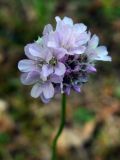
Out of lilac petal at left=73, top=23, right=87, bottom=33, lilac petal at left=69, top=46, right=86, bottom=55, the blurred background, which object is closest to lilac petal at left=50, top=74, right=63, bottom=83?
lilac petal at left=69, top=46, right=86, bottom=55

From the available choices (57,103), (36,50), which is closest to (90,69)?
(36,50)

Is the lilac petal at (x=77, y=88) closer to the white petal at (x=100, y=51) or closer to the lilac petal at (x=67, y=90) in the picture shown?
the lilac petal at (x=67, y=90)

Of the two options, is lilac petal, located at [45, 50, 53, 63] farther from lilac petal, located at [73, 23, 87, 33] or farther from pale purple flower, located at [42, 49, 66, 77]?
lilac petal, located at [73, 23, 87, 33]

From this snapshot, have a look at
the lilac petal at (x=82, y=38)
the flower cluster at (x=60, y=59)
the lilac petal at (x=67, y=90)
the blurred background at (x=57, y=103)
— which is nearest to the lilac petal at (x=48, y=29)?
the flower cluster at (x=60, y=59)

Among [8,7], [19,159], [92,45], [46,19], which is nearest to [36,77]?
[92,45]

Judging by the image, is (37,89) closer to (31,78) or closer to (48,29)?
(31,78)

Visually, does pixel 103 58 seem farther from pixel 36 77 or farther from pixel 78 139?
pixel 78 139
